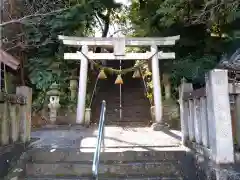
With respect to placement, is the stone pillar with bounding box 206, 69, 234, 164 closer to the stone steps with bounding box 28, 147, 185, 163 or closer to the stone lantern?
the stone steps with bounding box 28, 147, 185, 163

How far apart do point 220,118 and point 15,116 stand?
3.51m

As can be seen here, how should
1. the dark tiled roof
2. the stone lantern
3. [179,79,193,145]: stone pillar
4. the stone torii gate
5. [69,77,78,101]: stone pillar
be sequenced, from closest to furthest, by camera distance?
[179,79,193,145]: stone pillar
the dark tiled roof
the stone torii gate
the stone lantern
[69,77,78,101]: stone pillar

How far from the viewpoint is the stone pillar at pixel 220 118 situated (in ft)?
11.3

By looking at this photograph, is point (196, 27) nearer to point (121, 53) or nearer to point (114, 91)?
point (121, 53)

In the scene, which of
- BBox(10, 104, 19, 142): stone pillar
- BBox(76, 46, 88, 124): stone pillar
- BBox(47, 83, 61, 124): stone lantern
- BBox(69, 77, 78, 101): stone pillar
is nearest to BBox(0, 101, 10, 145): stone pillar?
BBox(10, 104, 19, 142): stone pillar

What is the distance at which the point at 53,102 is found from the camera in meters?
11.6

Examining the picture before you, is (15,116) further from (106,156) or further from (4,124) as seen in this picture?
(106,156)

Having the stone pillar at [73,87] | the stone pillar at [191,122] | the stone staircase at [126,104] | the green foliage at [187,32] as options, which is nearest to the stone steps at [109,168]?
the stone pillar at [191,122]

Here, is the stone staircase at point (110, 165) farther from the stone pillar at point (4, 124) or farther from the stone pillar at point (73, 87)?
the stone pillar at point (73, 87)

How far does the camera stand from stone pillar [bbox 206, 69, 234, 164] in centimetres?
344

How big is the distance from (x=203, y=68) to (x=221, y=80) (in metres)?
7.45

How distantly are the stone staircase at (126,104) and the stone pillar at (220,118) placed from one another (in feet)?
26.7

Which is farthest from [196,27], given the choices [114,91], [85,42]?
[114,91]

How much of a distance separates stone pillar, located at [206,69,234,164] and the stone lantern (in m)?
8.94
